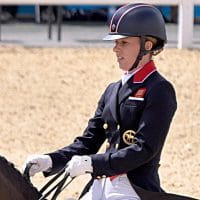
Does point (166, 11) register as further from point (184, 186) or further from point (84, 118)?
point (184, 186)

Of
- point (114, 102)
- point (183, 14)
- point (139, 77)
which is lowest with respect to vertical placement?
point (183, 14)

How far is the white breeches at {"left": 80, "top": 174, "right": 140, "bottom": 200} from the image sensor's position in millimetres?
4227

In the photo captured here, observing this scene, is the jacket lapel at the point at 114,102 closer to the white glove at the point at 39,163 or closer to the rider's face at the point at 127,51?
the rider's face at the point at 127,51

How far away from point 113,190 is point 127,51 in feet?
2.25

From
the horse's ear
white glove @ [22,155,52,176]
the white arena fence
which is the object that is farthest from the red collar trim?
the white arena fence

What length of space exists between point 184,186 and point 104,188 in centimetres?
456

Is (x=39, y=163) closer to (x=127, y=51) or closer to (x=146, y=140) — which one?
(x=146, y=140)

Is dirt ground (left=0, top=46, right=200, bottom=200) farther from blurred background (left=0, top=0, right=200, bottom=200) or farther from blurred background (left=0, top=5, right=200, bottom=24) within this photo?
blurred background (left=0, top=5, right=200, bottom=24)

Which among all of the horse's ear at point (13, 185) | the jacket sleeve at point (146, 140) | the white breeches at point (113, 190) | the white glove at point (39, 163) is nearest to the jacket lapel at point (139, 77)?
the jacket sleeve at point (146, 140)

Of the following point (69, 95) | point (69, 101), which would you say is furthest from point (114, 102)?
point (69, 95)

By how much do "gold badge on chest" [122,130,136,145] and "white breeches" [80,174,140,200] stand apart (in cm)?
17

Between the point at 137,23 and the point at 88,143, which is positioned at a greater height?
the point at 137,23

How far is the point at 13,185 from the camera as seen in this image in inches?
164

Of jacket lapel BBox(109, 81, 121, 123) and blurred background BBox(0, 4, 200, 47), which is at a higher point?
jacket lapel BBox(109, 81, 121, 123)
